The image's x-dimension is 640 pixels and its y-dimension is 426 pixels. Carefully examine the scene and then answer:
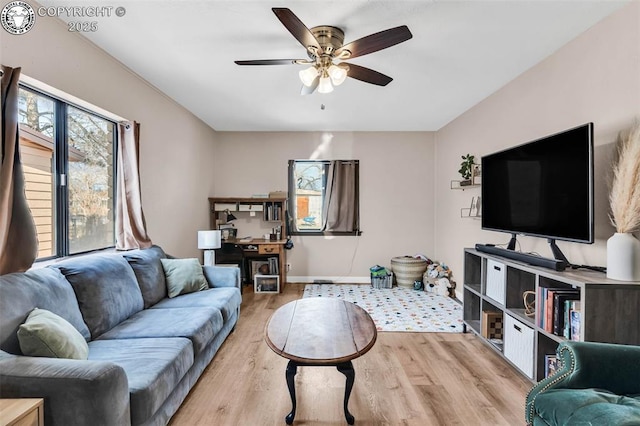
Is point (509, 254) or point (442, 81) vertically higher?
point (442, 81)

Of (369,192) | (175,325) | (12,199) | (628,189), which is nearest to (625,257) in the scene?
(628,189)

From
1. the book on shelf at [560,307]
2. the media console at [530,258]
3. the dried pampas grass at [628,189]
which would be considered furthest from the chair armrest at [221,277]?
the dried pampas grass at [628,189]

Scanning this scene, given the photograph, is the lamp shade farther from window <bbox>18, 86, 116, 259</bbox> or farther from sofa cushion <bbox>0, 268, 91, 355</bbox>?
sofa cushion <bbox>0, 268, 91, 355</bbox>

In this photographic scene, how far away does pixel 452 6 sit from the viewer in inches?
75.4

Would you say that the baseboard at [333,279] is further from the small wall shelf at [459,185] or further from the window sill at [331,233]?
the small wall shelf at [459,185]

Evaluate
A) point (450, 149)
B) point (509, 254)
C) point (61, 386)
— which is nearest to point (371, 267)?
point (450, 149)

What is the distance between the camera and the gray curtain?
5.07 metres

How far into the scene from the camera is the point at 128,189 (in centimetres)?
279

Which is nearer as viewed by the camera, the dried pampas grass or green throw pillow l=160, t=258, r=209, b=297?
the dried pampas grass

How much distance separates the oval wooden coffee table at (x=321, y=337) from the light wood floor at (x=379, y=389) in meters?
0.21

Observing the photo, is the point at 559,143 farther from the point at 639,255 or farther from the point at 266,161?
the point at 266,161

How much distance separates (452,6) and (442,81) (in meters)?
1.20

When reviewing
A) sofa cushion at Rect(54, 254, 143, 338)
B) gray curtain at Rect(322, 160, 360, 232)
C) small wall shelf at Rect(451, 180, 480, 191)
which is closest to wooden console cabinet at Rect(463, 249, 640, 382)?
small wall shelf at Rect(451, 180, 480, 191)

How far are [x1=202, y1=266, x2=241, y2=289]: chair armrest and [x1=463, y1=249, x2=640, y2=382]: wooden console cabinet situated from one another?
240cm
